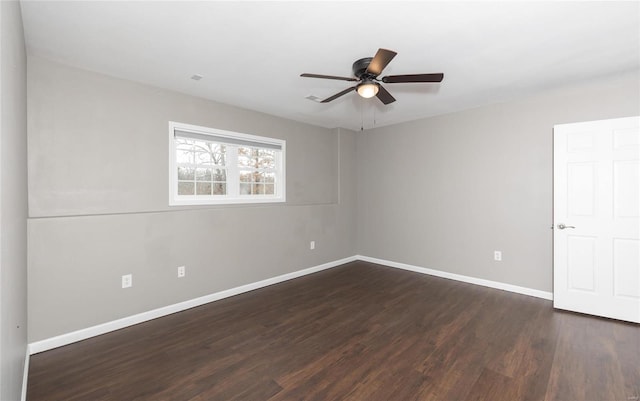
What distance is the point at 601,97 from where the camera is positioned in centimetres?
320

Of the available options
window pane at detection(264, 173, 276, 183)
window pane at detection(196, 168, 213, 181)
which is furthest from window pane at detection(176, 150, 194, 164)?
window pane at detection(264, 173, 276, 183)

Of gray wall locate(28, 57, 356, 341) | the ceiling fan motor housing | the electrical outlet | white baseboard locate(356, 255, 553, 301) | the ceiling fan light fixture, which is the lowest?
white baseboard locate(356, 255, 553, 301)

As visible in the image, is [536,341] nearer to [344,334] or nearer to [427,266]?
[344,334]

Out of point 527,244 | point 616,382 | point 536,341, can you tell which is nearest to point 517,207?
point 527,244

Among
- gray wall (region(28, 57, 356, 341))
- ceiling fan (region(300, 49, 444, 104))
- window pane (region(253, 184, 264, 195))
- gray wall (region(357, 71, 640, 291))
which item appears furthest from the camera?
window pane (region(253, 184, 264, 195))

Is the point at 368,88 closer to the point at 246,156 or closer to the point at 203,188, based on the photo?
the point at 246,156

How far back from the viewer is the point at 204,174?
3648mm

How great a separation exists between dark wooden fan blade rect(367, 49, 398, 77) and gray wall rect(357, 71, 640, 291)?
8.43ft

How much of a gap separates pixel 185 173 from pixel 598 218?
465cm

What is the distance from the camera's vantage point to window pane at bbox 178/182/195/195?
3.42m

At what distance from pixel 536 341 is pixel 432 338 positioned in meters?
0.90

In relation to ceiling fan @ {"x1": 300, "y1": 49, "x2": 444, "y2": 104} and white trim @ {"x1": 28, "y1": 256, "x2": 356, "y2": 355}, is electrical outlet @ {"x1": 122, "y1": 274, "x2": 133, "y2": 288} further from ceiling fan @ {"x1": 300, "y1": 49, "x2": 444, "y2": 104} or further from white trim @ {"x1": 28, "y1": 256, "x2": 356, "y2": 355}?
ceiling fan @ {"x1": 300, "y1": 49, "x2": 444, "y2": 104}

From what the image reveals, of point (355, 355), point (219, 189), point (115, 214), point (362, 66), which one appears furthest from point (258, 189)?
point (355, 355)

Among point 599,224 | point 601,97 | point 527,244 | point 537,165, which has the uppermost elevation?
point 601,97
